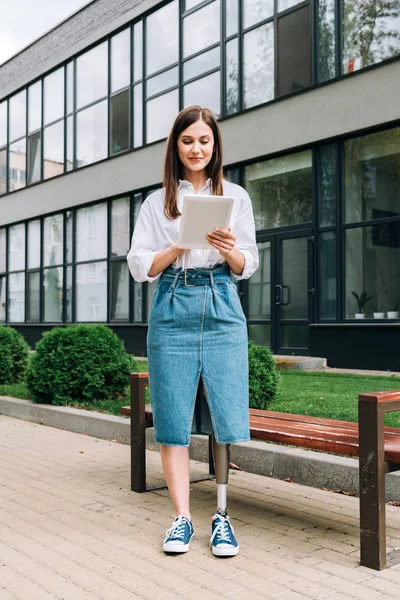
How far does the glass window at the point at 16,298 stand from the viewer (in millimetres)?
22422

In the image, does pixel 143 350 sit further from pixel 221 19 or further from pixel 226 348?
pixel 226 348

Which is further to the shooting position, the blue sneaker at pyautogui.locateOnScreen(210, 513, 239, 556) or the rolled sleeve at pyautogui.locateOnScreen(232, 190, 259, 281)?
the rolled sleeve at pyautogui.locateOnScreen(232, 190, 259, 281)

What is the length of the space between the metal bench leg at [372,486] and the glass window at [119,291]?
14.7 metres

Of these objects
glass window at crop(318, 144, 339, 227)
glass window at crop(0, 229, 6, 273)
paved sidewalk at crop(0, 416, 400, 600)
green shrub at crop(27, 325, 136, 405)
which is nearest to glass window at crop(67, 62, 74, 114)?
glass window at crop(0, 229, 6, 273)

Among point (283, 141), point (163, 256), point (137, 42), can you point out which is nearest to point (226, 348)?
point (163, 256)

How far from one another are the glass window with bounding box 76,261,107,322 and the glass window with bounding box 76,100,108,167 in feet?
9.77

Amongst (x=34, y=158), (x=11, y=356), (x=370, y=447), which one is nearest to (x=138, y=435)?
(x=370, y=447)

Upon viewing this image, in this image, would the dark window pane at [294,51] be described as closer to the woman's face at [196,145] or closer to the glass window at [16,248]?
the woman's face at [196,145]

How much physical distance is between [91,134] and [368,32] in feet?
30.3

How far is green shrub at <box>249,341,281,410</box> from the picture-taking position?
6.39m

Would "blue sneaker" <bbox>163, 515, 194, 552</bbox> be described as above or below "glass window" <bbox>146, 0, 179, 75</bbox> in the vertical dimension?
below

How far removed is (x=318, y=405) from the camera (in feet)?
22.9

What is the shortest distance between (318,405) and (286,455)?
2121 millimetres

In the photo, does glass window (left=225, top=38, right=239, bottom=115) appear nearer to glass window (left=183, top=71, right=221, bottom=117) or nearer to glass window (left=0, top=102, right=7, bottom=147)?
glass window (left=183, top=71, right=221, bottom=117)
